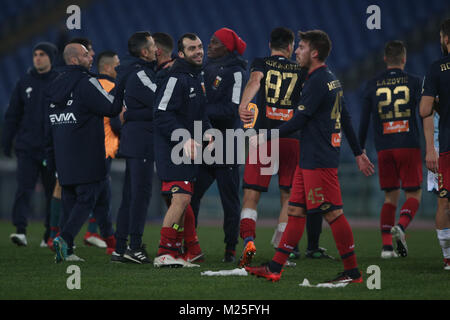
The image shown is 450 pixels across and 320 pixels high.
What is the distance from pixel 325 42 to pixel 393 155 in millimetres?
2884

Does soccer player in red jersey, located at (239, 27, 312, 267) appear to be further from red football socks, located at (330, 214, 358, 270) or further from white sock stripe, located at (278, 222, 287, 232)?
red football socks, located at (330, 214, 358, 270)

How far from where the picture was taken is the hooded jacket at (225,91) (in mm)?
6637

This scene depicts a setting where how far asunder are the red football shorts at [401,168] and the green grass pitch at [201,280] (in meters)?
0.78

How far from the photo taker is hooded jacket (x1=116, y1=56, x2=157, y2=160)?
21.7 ft

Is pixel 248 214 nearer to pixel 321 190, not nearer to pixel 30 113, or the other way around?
pixel 321 190

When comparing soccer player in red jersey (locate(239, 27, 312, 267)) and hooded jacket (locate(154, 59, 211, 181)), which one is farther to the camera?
soccer player in red jersey (locate(239, 27, 312, 267))

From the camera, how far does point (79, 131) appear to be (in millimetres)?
6852

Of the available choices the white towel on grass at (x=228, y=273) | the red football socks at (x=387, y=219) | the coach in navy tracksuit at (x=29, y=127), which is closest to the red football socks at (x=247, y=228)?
the white towel on grass at (x=228, y=273)

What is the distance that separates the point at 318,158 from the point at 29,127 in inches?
203

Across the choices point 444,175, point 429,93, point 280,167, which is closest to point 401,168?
point 280,167

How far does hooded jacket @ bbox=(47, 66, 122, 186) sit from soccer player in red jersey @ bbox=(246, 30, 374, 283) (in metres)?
2.14

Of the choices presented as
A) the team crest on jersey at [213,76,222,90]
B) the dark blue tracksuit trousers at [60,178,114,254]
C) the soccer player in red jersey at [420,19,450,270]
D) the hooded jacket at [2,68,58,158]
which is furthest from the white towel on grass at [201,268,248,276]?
the hooded jacket at [2,68,58,158]
